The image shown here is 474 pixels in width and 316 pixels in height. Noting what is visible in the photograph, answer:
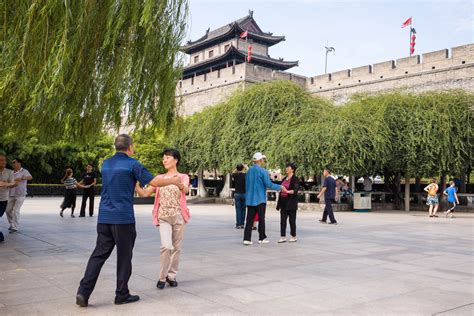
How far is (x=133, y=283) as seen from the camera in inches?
192

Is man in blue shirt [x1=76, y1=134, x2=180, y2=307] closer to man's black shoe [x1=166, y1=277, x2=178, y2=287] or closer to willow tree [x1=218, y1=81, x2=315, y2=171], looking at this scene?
man's black shoe [x1=166, y1=277, x2=178, y2=287]

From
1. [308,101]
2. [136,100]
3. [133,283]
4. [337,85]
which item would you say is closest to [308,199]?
[308,101]

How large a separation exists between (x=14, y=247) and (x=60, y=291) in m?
3.28

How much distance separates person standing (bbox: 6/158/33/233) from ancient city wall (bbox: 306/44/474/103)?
24200 millimetres

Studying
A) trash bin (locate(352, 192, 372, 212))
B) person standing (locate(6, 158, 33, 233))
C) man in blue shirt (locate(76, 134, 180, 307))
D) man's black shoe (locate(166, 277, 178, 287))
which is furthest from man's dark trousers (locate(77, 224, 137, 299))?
trash bin (locate(352, 192, 372, 212))

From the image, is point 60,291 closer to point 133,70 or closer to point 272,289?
point 272,289

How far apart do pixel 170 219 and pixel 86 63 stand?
243 centimetres

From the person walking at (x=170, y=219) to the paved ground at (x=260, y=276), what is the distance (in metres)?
0.22

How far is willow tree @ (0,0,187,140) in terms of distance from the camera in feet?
16.4

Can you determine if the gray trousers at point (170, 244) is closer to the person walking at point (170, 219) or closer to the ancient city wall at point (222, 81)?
the person walking at point (170, 219)

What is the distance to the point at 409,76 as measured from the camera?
1207 inches

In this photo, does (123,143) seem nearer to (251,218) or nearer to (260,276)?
(260,276)

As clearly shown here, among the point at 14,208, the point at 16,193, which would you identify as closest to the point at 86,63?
the point at 16,193

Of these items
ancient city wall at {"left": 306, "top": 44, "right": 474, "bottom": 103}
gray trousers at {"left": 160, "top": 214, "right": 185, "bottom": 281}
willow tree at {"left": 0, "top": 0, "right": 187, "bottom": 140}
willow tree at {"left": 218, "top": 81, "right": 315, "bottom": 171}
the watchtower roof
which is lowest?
gray trousers at {"left": 160, "top": 214, "right": 185, "bottom": 281}
